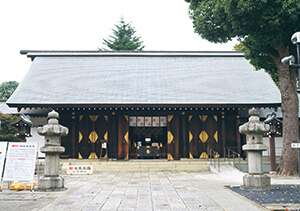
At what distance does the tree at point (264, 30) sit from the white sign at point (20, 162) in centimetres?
838

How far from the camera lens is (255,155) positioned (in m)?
11.0

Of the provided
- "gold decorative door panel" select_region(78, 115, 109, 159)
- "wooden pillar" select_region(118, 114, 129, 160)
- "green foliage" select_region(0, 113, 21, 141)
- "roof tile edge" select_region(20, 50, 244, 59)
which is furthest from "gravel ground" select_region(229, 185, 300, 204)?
"roof tile edge" select_region(20, 50, 244, 59)

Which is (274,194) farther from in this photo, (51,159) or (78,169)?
(78,169)

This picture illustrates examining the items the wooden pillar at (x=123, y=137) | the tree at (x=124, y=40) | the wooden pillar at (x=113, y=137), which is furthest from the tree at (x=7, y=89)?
the wooden pillar at (x=123, y=137)

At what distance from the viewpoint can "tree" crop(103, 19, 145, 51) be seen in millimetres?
46250

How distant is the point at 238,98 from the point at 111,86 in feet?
26.3

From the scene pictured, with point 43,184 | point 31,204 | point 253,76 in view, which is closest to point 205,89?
point 253,76

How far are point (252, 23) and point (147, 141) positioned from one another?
41.3 ft

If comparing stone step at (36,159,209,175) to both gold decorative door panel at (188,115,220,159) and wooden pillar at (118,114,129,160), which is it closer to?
wooden pillar at (118,114,129,160)

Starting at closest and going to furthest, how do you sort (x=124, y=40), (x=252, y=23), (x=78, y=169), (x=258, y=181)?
1. (x=258, y=181)
2. (x=252, y=23)
3. (x=78, y=169)
4. (x=124, y=40)

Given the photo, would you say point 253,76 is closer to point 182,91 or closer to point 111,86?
point 182,91

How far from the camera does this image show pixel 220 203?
8.00m

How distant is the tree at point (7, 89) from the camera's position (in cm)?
5396

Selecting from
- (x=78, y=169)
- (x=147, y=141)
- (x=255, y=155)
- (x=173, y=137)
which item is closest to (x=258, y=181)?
(x=255, y=155)
